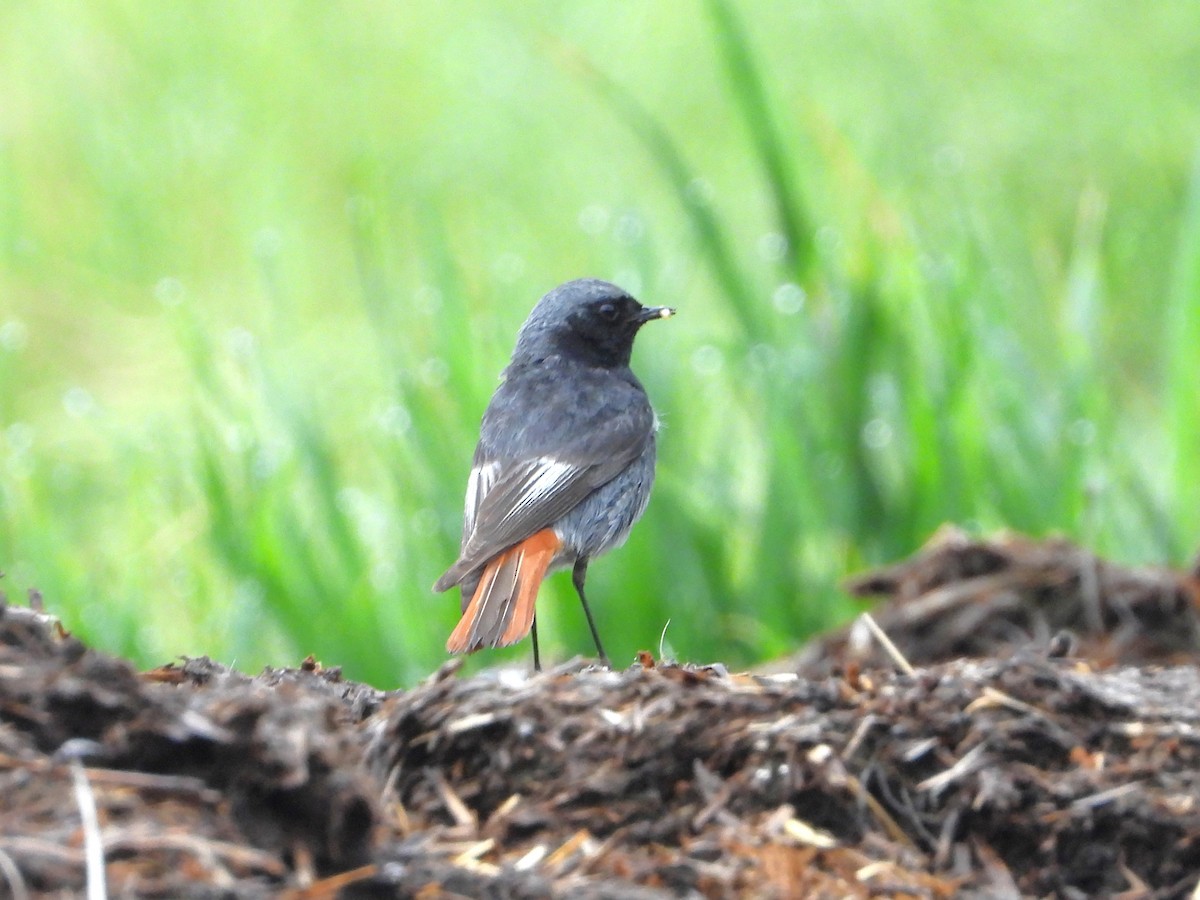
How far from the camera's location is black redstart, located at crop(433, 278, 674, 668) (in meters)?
4.43

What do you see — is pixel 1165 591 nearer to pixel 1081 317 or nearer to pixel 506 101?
pixel 1081 317

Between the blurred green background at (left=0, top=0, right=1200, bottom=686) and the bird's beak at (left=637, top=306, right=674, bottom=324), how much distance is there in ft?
1.35

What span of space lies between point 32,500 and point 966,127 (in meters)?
5.36

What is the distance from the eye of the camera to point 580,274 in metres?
8.57

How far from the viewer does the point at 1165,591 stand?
505 cm

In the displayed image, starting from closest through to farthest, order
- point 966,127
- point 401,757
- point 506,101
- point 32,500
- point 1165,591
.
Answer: point 401,757 → point 1165,591 → point 32,500 → point 966,127 → point 506,101

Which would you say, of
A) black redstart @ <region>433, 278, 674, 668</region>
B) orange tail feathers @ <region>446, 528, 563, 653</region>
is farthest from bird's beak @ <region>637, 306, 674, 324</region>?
orange tail feathers @ <region>446, 528, 563, 653</region>

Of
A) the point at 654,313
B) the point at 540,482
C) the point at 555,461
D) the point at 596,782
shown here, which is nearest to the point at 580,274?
the point at 654,313

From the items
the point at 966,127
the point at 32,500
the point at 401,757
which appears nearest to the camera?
the point at 401,757

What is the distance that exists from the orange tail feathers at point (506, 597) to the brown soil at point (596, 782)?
82 cm

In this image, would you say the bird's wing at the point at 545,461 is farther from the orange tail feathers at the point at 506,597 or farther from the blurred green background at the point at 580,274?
the blurred green background at the point at 580,274

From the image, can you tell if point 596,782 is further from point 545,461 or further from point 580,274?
point 580,274

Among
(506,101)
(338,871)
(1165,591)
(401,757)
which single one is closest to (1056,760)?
(401,757)

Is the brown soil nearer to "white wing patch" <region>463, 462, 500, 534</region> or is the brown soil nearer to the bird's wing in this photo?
the bird's wing
